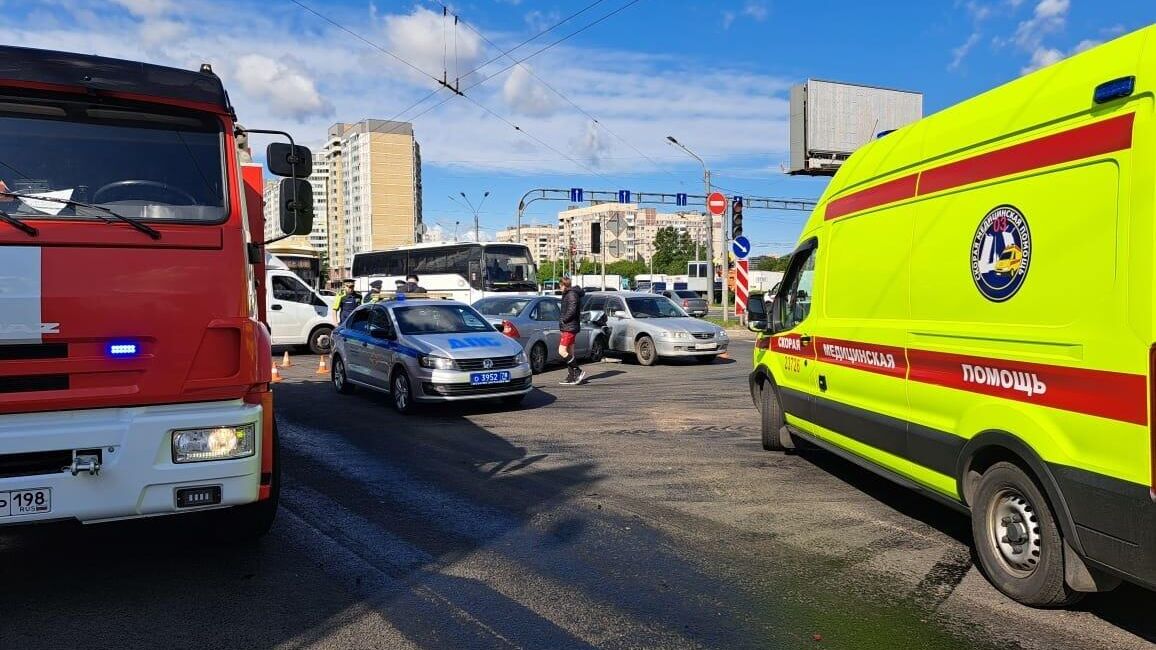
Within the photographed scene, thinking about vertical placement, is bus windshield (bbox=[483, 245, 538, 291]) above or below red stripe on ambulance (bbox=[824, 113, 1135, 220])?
above

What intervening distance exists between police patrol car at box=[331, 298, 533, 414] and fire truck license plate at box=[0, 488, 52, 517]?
625cm

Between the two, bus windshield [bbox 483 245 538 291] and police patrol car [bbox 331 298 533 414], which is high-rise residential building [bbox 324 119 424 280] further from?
police patrol car [bbox 331 298 533 414]

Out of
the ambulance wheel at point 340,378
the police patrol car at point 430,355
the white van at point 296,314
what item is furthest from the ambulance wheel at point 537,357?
the white van at point 296,314

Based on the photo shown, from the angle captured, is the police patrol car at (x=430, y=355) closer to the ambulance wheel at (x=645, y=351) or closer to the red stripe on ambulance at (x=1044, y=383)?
the ambulance wheel at (x=645, y=351)

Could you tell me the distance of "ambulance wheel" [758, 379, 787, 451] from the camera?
7449 mm

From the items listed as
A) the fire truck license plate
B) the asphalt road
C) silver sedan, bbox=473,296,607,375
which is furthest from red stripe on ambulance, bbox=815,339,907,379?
silver sedan, bbox=473,296,607,375

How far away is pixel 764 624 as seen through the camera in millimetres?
3785

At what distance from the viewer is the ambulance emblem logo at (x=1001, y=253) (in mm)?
3910

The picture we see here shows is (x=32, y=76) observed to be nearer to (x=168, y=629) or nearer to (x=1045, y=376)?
(x=168, y=629)

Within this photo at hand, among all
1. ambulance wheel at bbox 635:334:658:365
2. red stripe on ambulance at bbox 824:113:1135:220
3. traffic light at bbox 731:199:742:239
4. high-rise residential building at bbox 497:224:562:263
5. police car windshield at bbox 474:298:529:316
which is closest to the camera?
red stripe on ambulance at bbox 824:113:1135:220

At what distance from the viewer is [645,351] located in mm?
16547

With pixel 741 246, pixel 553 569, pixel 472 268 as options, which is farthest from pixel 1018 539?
pixel 472 268

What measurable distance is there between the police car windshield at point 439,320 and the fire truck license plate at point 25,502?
7.12m

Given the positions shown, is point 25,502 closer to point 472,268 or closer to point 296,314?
point 296,314
